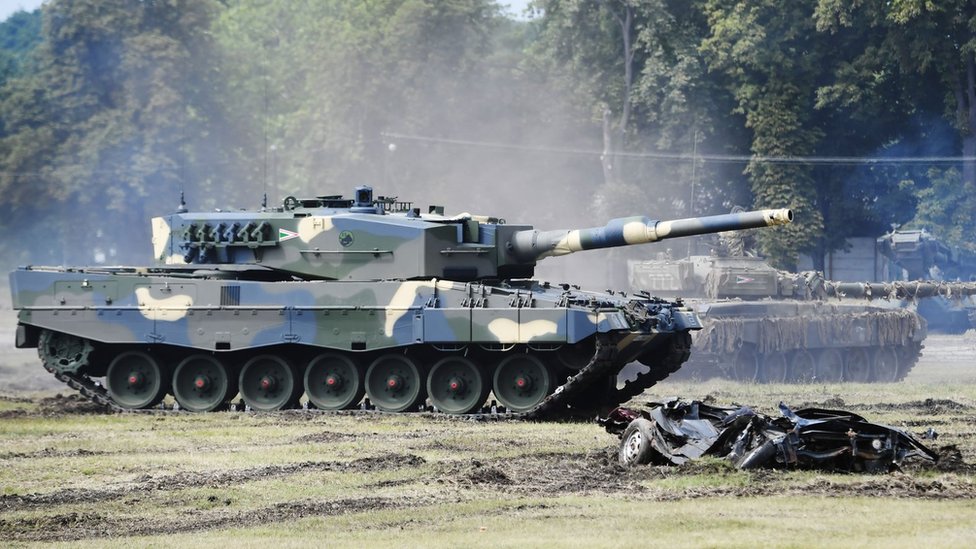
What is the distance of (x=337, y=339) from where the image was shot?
24.8 m

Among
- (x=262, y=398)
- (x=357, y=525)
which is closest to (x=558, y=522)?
(x=357, y=525)

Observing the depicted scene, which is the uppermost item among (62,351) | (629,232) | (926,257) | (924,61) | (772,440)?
(924,61)

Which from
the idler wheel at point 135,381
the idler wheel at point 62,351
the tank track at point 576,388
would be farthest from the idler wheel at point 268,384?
the idler wheel at point 62,351

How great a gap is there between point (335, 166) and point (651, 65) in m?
19.6

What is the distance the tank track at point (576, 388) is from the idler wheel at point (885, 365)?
1382cm

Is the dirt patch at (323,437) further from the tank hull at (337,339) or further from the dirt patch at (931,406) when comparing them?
the dirt patch at (931,406)

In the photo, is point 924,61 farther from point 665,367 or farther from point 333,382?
point 333,382

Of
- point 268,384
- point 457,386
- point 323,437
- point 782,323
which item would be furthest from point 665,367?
point 782,323

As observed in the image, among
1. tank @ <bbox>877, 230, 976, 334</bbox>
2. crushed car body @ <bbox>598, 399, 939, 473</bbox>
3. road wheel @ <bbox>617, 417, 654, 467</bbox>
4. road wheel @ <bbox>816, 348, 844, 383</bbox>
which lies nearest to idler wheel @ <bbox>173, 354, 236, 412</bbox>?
road wheel @ <bbox>617, 417, 654, 467</bbox>

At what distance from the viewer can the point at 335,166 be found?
233 ft

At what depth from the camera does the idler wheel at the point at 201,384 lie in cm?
2612

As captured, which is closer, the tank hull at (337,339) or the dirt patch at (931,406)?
the tank hull at (337,339)

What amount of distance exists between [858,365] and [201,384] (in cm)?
1699

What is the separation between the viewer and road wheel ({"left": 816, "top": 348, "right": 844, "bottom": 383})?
35969mm
